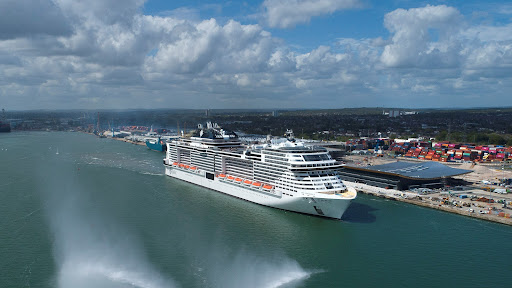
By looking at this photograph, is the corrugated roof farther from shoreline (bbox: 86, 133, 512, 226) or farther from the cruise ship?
the cruise ship

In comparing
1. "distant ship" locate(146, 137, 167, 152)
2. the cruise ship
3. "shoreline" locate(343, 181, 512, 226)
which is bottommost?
"shoreline" locate(343, 181, 512, 226)

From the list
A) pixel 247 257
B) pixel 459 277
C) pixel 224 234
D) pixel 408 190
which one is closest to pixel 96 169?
pixel 224 234

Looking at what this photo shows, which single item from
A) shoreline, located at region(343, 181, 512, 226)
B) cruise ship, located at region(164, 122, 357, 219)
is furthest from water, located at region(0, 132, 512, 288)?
cruise ship, located at region(164, 122, 357, 219)

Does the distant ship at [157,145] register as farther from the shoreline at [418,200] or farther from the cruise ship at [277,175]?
the shoreline at [418,200]

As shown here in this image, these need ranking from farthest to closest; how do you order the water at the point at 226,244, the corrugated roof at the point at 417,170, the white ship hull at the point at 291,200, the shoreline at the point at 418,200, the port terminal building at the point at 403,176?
the corrugated roof at the point at 417,170 < the port terminal building at the point at 403,176 < the shoreline at the point at 418,200 < the white ship hull at the point at 291,200 < the water at the point at 226,244

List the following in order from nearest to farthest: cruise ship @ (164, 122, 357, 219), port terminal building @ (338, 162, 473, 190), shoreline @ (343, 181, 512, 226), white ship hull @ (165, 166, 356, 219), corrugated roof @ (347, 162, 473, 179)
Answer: white ship hull @ (165, 166, 356, 219)
cruise ship @ (164, 122, 357, 219)
shoreline @ (343, 181, 512, 226)
port terminal building @ (338, 162, 473, 190)
corrugated roof @ (347, 162, 473, 179)

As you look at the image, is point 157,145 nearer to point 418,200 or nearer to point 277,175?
point 277,175

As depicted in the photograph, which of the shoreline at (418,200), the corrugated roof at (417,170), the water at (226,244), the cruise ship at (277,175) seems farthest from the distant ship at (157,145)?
the corrugated roof at (417,170)
